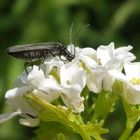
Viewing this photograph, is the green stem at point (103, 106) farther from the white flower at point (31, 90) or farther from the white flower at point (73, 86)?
the white flower at point (31, 90)

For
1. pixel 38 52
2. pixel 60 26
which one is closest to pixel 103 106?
pixel 38 52

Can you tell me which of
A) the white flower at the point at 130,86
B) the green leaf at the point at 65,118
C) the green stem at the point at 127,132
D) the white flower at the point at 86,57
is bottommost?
the green stem at the point at 127,132

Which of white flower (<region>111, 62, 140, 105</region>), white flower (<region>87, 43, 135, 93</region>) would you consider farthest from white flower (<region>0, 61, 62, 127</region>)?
white flower (<region>111, 62, 140, 105</region>)

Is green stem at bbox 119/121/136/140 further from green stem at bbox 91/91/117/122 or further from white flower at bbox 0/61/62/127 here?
white flower at bbox 0/61/62/127

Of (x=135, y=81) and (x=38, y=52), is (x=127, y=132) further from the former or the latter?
(x=38, y=52)

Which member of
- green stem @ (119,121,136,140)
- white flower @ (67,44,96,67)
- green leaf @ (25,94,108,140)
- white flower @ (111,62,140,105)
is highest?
white flower @ (67,44,96,67)

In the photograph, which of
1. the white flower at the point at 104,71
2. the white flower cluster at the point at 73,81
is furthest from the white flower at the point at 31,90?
the white flower at the point at 104,71
